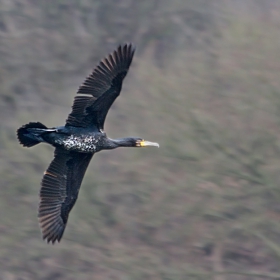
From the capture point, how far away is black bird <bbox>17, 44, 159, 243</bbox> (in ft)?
24.7

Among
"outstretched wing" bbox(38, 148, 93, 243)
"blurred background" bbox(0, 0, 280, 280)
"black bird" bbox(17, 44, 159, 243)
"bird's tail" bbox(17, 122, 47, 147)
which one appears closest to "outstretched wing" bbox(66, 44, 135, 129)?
"black bird" bbox(17, 44, 159, 243)

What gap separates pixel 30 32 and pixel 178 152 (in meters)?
3.90

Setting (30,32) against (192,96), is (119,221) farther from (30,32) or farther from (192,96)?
(30,32)

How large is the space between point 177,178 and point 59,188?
136 inches

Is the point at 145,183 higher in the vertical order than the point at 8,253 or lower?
higher

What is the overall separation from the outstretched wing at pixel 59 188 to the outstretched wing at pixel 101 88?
50 cm

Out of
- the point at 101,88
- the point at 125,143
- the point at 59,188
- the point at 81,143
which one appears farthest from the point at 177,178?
the point at 101,88

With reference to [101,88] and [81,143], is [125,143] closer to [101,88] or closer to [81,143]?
[81,143]

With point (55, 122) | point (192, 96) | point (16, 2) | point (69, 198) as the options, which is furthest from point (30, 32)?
point (69, 198)

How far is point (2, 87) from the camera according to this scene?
12773 millimetres

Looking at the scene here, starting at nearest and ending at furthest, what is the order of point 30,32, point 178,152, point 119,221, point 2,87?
point 178,152
point 119,221
point 2,87
point 30,32

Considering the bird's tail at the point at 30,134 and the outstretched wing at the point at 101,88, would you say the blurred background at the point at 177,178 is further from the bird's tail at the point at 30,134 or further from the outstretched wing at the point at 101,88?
the bird's tail at the point at 30,134

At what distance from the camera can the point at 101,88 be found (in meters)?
7.57

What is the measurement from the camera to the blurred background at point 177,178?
1102cm
